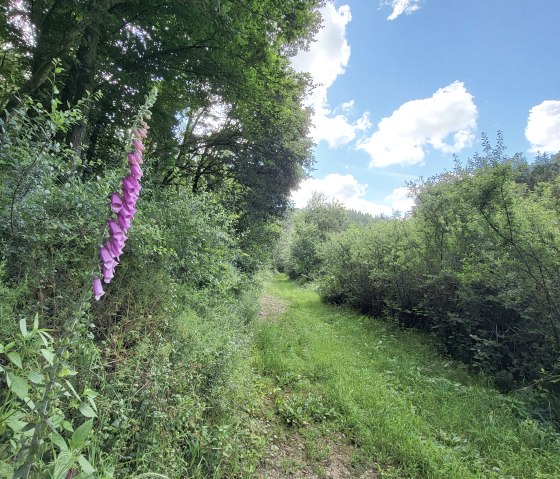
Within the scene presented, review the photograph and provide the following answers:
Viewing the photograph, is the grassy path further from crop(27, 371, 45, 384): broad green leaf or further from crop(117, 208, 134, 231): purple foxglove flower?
crop(117, 208, 134, 231): purple foxglove flower

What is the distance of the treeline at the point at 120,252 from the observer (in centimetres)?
173

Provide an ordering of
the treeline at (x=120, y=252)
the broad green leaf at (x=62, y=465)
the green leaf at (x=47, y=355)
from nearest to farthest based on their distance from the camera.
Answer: the green leaf at (x=47, y=355) < the broad green leaf at (x=62, y=465) < the treeline at (x=120, y=252)

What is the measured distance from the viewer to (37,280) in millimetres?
2736

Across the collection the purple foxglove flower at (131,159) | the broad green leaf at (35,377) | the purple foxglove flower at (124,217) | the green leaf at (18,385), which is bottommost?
the green leaf at (18,385)

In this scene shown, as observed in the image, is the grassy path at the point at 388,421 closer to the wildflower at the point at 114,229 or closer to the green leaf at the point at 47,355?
the green leaf at the point at 47,355

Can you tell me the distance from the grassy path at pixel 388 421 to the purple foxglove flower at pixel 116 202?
3.03 m

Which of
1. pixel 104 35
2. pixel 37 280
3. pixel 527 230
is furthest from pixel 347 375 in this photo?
pixel 104 35

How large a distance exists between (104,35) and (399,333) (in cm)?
995

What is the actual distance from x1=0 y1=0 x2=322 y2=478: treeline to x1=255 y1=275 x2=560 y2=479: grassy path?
653 mm

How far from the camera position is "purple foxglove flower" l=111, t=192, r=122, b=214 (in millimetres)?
1422

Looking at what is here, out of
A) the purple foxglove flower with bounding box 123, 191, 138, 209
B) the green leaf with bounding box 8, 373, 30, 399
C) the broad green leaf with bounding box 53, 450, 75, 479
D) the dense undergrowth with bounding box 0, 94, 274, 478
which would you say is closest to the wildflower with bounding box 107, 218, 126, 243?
the purple foxglove flower with bounding box 123, 191, 138, 209

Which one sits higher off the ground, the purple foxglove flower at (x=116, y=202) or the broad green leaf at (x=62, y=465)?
the purple foxglove flower at (x=116, y=202)

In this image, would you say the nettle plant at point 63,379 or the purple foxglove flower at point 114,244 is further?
the purple foxglove flower at point 114,244

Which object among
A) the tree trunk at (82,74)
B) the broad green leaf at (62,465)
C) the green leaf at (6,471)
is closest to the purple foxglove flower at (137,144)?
the broad green leaf at (62,465)
